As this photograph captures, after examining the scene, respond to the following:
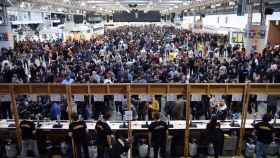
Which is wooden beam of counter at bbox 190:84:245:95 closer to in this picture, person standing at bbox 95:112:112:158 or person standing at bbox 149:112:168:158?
person standing at bbox 149:112:168:158

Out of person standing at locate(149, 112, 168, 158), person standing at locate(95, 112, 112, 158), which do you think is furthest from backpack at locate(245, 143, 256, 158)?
person standing at locate(95, 112, 112, 158)

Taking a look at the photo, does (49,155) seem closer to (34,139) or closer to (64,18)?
(34,139)

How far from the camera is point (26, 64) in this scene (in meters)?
20.7

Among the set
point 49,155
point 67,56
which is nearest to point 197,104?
point 49,155

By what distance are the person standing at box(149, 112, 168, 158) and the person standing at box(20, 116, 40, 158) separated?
3.07m

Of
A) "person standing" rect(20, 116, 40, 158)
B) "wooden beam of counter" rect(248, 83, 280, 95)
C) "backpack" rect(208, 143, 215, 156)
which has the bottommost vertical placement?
"backpack" rect(208, 143, 215, 156)

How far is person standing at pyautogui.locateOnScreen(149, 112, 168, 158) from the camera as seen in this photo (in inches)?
297

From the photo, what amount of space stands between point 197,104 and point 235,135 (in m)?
2.44

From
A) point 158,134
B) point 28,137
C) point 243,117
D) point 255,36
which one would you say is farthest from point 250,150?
point 255,36

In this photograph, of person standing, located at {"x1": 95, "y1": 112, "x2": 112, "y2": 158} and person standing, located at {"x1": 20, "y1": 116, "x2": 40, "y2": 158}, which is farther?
person standing, located at {"x1": 20, "y1": 116, "x2": 40, "y2": 158}

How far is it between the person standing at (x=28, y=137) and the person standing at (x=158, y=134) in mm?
3071

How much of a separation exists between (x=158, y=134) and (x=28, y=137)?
11.1 ft

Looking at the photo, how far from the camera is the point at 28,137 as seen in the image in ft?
26.5

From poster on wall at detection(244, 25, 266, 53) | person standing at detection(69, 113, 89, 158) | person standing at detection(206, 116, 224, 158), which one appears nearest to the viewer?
person standing at detection(69, 113, 89, 158)
